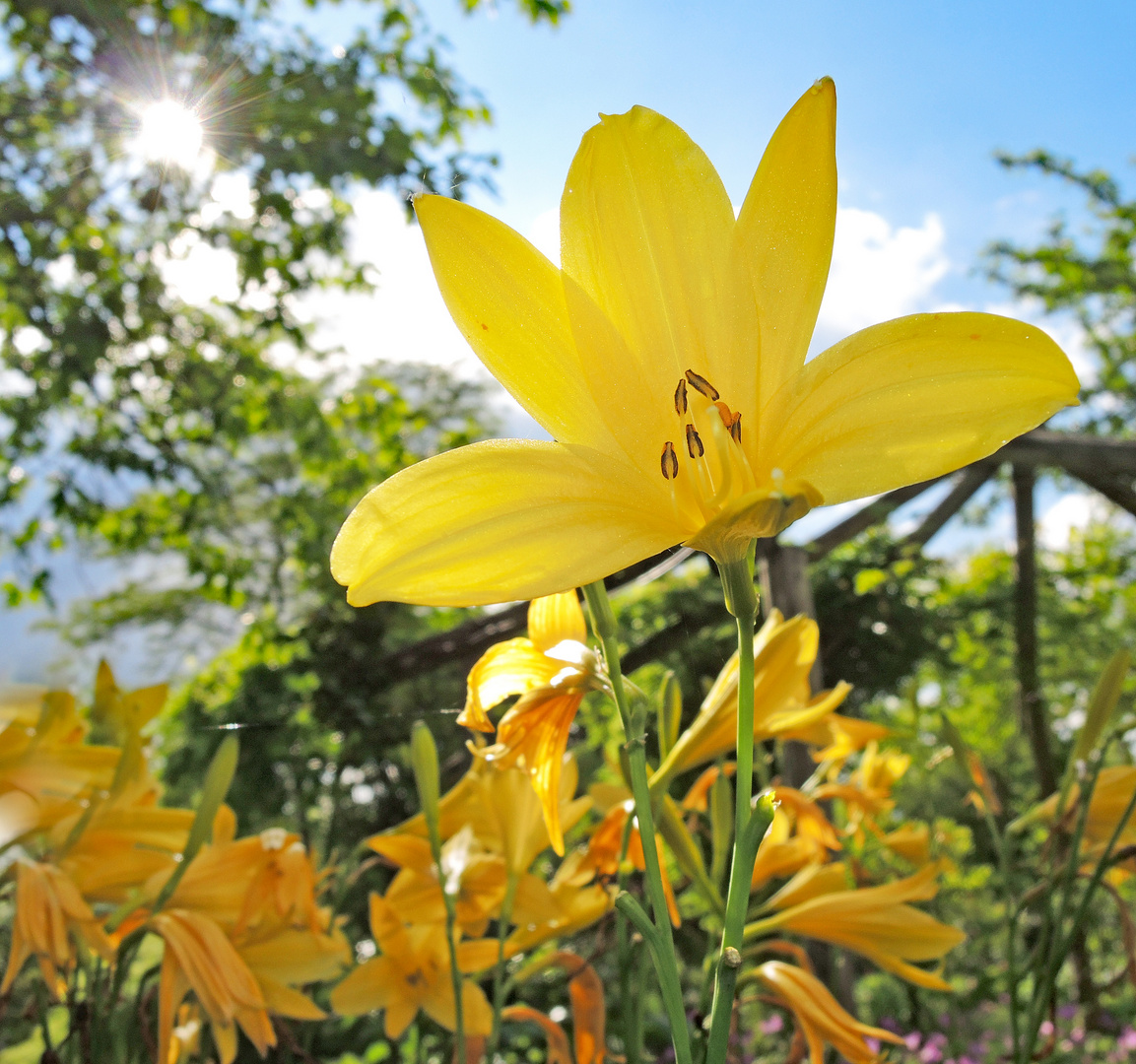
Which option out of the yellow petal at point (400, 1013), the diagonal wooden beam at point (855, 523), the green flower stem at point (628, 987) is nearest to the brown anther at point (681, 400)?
the green flower stem at point (628, 987)

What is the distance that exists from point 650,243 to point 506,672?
0.19 m

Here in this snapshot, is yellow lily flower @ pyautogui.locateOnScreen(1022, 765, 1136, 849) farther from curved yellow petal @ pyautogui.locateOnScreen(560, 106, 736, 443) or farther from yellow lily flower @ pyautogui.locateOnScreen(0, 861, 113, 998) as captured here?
yellow lily flower @ pyautogui.locateOnScreen(0, 861, 113, 998)

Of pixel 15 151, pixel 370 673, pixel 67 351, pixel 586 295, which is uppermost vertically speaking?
pixel 15 151

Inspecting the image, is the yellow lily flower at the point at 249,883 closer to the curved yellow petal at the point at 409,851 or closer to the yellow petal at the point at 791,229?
the curved yellow petal at the point at 409,851

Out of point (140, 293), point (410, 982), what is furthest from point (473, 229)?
point (140, 293)

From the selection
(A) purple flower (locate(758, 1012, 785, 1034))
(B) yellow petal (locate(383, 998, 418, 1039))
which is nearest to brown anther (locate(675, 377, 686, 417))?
(B) yellow petal (locate(383, 998, 418, 1039))

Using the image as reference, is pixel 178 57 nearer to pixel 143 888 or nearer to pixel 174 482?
pixel 174 482

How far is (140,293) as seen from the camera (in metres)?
3.52

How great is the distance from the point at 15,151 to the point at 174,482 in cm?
171

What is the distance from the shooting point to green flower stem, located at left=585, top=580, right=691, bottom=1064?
9.8 inches

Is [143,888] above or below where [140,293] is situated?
below

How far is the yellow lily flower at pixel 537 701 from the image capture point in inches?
13.0

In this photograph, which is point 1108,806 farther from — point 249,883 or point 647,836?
point 249,883

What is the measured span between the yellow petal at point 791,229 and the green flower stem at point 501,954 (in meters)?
0.37
